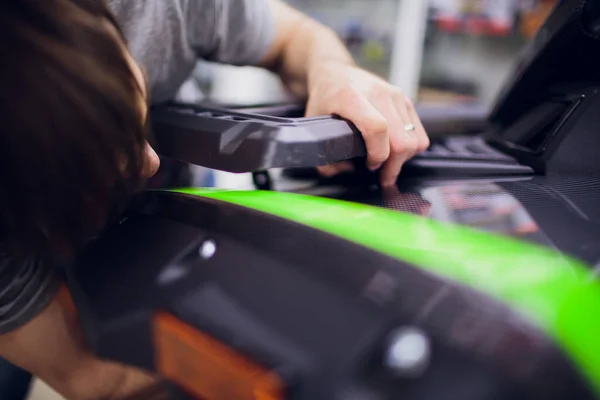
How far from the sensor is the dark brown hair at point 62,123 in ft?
0.96

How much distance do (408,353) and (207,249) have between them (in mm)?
Answer: 146

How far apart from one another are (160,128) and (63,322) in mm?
186

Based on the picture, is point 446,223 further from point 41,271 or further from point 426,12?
point 426,12

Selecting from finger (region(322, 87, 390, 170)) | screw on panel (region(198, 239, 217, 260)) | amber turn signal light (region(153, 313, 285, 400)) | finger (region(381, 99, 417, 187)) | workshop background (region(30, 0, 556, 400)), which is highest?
finger (region(322, 87, 390, 170))

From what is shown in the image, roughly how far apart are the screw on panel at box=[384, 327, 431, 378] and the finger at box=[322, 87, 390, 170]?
21cm

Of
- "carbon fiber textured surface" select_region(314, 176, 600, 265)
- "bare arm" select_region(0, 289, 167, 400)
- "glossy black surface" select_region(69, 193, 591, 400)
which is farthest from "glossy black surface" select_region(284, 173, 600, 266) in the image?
"bare arm" select_region(0, 289, 167, 400)

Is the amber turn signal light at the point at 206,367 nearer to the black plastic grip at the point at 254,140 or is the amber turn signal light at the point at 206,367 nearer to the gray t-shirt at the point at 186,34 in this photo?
the black plastic grip at the point at 254,140

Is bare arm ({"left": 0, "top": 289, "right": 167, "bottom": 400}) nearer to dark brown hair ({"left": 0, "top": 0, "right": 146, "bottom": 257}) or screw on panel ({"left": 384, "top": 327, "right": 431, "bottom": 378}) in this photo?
dark brown hair ({"left": 0, "top": 0, "right": 146, "bottom": 257})

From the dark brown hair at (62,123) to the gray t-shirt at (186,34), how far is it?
198 millimetres

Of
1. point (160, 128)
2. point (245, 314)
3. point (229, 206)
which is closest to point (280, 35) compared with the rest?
point (160, 128)

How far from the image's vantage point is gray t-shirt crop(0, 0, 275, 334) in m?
0.54

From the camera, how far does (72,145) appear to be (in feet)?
1.03

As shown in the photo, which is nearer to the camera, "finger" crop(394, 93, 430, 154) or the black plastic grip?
the black plastic grip

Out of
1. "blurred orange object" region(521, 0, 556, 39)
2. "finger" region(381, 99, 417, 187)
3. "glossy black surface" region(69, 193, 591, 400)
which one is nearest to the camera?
"glossy black surface" region(69, 193, 591, 400)
